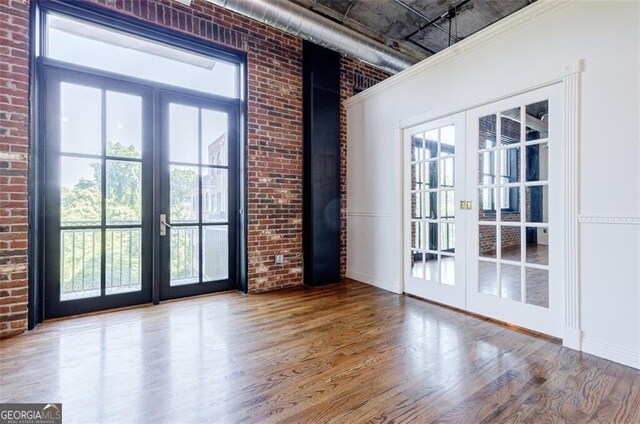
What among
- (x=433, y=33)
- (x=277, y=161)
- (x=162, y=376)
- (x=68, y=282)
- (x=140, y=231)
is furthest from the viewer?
(x=433, y=33)

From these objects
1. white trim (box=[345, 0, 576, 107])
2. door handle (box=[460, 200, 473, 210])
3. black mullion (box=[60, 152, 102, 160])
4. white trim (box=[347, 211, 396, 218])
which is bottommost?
white trim (box=[347, 211, 396, 218])

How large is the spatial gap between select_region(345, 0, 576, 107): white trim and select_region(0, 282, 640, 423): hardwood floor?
2657 mm

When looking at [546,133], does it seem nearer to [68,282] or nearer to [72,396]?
[72,396]

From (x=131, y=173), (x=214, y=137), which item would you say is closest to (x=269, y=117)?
(x=214, y=137)

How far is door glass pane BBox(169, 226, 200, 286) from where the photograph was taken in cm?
371

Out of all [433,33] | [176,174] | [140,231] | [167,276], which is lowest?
[167,276]

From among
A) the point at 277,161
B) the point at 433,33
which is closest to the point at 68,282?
the point at 277,161

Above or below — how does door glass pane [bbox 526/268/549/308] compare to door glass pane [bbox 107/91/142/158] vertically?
below

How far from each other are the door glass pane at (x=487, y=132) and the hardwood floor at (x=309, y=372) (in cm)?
168

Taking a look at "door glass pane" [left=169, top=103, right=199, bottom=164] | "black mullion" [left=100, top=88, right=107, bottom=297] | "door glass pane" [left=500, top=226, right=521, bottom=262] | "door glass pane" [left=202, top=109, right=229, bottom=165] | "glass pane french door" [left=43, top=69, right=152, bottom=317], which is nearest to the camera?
"door glass pane" [left=500, top=226, right=521, bottom=262]

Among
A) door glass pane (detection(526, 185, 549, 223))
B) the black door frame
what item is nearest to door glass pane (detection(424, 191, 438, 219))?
door glass pane (detection(526, 185, 549, 223))

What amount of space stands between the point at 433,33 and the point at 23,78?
4902 mm

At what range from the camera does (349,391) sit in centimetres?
185

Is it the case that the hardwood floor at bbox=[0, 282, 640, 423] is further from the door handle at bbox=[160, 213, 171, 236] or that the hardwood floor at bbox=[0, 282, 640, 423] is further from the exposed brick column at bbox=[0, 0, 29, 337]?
the door handle at bbox=[160, 213, 171, 236]
